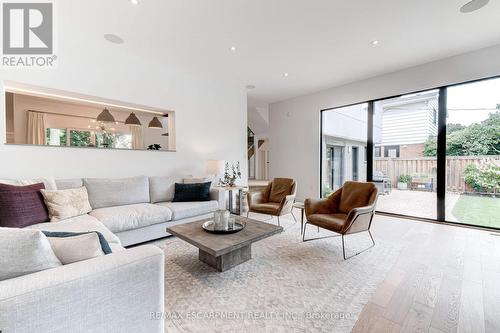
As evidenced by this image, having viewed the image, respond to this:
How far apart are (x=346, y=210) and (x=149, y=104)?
12.3 ft

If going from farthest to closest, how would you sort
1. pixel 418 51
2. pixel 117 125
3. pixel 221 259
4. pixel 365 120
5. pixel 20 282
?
pixel 117 125
pixel 365 120
pixel 418 51
pixel 221 259
pixel 20 282

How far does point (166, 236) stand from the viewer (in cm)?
309

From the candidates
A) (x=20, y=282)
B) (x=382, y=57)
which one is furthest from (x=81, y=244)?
(x=382, y=57)

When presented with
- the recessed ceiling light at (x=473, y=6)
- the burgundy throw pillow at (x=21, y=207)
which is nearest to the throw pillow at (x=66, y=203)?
the burgundy throw pillow at (x=21, y=207)

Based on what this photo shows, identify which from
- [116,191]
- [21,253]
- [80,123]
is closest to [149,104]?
[116,191]

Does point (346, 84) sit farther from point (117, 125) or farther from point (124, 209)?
point (117, 125)

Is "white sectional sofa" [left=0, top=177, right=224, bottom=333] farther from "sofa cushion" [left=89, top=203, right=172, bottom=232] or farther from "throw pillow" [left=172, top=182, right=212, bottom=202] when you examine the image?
"throw pillow" [left=172, top=182, right=212, bottom=202]

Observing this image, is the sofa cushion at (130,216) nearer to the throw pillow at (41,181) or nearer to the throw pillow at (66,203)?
the throw pillow at (66,203)

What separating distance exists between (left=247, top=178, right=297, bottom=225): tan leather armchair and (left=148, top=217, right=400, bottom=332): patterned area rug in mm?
696

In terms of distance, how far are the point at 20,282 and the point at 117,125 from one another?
5732 mm

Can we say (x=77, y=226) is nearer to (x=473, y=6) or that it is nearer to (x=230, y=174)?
(x=230, y=174)

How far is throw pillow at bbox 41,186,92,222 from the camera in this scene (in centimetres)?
234

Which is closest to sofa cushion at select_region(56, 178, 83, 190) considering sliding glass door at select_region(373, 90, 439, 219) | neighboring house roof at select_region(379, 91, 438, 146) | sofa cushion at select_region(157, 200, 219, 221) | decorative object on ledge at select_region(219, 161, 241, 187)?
sofa cushion at select_region(157, 200, 219, 221)

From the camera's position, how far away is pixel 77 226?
84.2 inches
